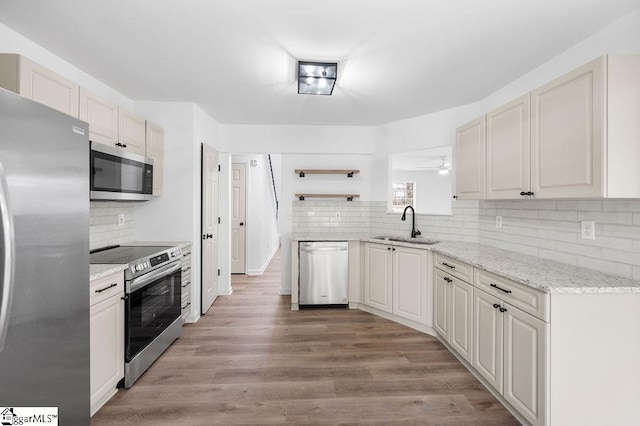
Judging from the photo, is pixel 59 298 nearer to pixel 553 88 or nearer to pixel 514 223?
pixel 553 88

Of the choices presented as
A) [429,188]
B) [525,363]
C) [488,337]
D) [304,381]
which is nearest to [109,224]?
[304,381]

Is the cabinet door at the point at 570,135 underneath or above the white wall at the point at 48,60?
underneath

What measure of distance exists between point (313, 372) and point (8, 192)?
86.6 inches

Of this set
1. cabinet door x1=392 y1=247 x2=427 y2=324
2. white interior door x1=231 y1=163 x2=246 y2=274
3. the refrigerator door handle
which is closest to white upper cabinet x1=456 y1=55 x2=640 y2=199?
cabinet door x1=392 y1=247 x2=427 y2=324

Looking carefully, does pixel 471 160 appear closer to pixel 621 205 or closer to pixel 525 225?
pixel 525 225

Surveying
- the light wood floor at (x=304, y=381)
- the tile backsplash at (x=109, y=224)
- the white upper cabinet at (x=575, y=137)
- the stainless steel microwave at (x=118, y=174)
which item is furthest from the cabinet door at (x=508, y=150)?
the tile backsplash at (x=109, y=224)

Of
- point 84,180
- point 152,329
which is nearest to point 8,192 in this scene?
point 84,180

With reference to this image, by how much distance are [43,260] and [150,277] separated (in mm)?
1240

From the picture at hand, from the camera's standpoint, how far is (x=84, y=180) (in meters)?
1.54

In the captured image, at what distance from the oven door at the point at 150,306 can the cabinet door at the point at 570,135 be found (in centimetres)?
296

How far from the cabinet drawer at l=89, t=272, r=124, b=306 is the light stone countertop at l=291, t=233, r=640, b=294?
2.56 m

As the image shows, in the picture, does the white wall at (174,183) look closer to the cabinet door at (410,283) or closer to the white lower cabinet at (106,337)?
the white lower cabinet at (106,337)

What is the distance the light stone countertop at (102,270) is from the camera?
1.87m

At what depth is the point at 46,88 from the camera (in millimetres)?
1940
